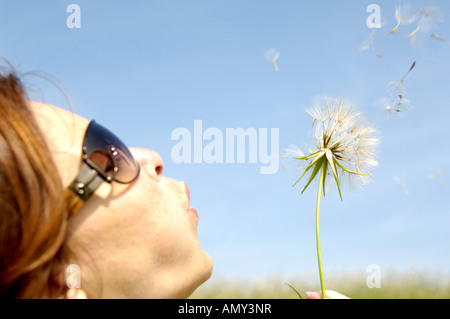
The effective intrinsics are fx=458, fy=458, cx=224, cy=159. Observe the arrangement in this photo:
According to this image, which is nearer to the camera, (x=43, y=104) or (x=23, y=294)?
(x=23, y=294)

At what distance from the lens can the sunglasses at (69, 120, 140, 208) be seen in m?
1.82

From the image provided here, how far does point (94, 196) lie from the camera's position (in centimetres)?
185

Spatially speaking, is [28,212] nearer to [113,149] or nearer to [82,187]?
[82,187]

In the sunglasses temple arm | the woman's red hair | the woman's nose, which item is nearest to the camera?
the woman's red hair

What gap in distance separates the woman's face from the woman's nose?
93 mm

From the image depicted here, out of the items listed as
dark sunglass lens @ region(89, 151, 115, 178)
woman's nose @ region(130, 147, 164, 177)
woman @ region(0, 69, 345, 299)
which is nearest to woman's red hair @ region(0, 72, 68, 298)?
woman @ region(0, 69, 345, 299)

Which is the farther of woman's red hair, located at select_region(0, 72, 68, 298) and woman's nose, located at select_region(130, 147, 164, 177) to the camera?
woman's nose, located at select_region(130, 147, 164, 177)

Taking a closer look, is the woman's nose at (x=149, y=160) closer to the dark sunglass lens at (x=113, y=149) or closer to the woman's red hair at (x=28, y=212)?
the dark sunglass lens at (x=113, y=149)

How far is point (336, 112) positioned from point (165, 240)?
1335mm

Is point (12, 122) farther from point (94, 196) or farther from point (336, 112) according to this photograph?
point (336, 112)

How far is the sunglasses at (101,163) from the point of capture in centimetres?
182

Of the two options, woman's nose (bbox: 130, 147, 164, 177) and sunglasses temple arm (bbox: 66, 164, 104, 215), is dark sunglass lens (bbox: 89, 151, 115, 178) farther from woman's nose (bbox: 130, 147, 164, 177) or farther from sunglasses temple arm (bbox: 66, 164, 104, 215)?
woman's nose (bbox: 130, 147, 164, 177)

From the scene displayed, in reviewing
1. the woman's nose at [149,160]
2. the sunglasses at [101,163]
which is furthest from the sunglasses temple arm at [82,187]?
the woman's nose at [149,160]
